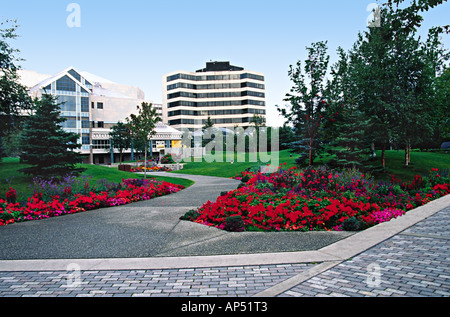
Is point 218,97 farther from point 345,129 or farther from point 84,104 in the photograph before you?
point 345,129

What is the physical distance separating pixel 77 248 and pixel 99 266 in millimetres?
1567

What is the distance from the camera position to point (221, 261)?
5828 mm

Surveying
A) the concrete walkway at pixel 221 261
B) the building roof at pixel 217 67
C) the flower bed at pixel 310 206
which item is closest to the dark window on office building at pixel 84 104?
the building roof at pixel 217 67

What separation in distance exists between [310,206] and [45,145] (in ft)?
55.3

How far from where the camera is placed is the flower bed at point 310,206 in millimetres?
8469

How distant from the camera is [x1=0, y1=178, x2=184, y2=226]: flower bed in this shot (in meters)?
10.7

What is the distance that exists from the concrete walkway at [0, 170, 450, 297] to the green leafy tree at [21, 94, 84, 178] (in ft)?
38.0

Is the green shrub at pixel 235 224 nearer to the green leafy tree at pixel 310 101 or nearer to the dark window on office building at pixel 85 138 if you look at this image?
the green leafy tree at pixel 310 101

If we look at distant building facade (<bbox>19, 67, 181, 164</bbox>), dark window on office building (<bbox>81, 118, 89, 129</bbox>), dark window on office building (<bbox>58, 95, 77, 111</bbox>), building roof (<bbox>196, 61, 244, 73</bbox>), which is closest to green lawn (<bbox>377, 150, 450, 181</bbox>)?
distant building facade (<bbox>19, 67, 181, 164</bbox>)

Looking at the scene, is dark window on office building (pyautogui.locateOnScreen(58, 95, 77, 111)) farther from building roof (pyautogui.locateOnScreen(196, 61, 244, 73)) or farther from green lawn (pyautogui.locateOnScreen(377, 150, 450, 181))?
green lawn (pyautogui.locateOnScreen(377, 150, 450, 181))

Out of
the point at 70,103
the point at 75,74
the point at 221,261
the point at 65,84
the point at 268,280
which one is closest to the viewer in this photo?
the point at 268,280

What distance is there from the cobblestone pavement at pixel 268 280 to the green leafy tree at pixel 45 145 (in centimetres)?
1543

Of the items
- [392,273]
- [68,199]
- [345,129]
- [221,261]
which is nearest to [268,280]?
[221,261]
